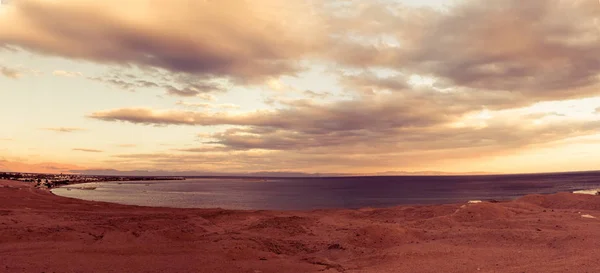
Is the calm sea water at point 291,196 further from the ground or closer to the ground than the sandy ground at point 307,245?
closer to the ground

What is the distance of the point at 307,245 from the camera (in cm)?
1977

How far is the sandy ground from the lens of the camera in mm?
14188

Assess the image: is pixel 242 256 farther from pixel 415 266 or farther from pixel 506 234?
pixel 506 234

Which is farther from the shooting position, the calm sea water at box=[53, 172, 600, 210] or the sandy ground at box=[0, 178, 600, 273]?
A: the calm sea water at box=[53, 172, 600, 210]

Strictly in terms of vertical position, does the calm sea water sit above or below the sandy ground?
below

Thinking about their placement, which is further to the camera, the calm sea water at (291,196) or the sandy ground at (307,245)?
the calm sea water at (291,196)

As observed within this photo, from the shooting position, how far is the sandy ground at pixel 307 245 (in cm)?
1419

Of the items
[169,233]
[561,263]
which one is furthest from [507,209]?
[169,233]

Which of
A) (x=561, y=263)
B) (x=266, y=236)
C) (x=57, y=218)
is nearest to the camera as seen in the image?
(x=561, y=263)

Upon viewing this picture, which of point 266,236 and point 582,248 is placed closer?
point 582,248

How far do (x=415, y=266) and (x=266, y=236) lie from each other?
982 centimetres

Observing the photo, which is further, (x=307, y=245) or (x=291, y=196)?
(x=291, y=196)

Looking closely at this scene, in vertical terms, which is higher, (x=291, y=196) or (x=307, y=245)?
(x=307, y=245)

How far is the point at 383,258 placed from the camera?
1639 centimetres
